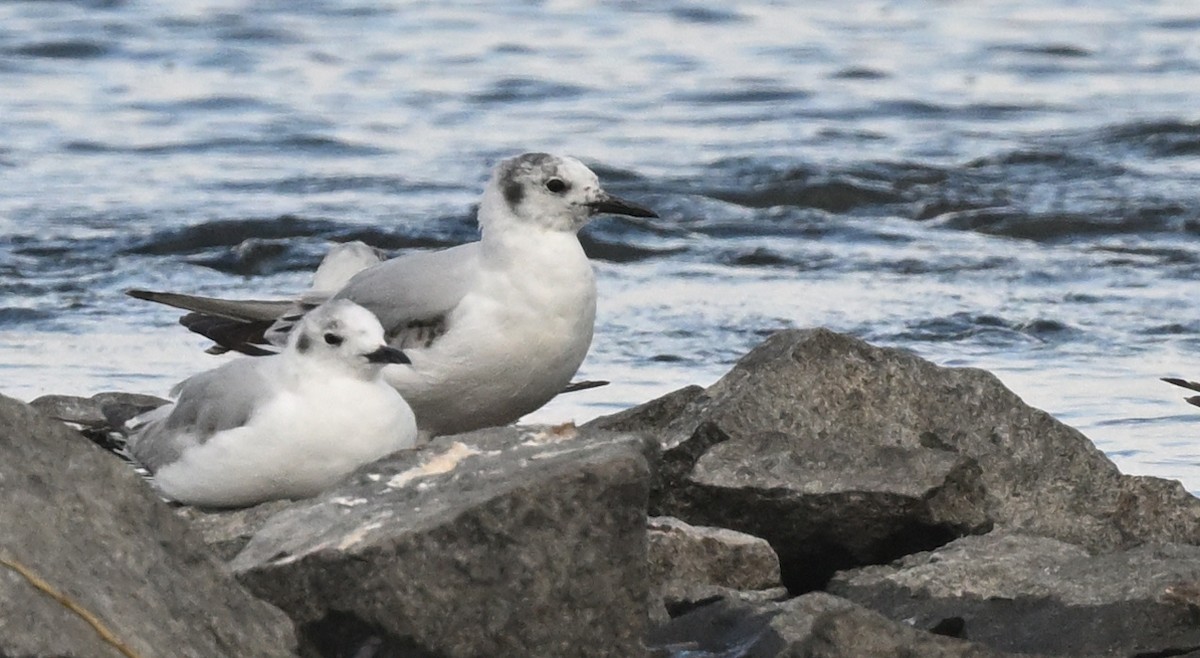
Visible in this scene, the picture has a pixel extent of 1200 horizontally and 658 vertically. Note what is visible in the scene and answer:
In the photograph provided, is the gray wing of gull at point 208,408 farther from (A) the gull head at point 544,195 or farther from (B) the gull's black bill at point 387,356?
(A) the gull head at point 544,195

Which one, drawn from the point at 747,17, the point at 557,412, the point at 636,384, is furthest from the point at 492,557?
the point at 747,17

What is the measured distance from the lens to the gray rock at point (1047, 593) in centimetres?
485

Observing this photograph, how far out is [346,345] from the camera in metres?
5.71

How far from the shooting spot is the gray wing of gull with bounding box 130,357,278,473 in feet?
18.7

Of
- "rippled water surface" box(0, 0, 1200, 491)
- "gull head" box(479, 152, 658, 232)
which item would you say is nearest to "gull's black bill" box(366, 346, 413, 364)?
"gull head" box(479, 152, 658, 232)

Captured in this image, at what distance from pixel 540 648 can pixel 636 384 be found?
410 centimetres

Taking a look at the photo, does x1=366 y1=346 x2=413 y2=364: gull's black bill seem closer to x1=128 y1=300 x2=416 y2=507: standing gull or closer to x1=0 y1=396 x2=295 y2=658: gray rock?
x1=128 y1=300 x2=416 y2=507: standing gull

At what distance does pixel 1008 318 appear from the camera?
386 inches

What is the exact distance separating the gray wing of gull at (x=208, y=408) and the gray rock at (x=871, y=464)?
1087 millimetres

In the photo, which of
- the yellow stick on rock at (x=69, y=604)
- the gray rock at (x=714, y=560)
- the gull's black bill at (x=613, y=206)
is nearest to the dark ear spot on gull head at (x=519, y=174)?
the gull's black bill at (x=613, y=206)

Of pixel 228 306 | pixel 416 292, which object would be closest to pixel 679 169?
pixel 228 306

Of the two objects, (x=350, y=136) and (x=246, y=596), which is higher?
(x=246, y=596)

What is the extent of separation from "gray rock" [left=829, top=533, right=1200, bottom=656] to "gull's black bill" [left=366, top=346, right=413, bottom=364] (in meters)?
1.22

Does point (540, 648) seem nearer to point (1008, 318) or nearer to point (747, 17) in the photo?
point (1008, 318)
